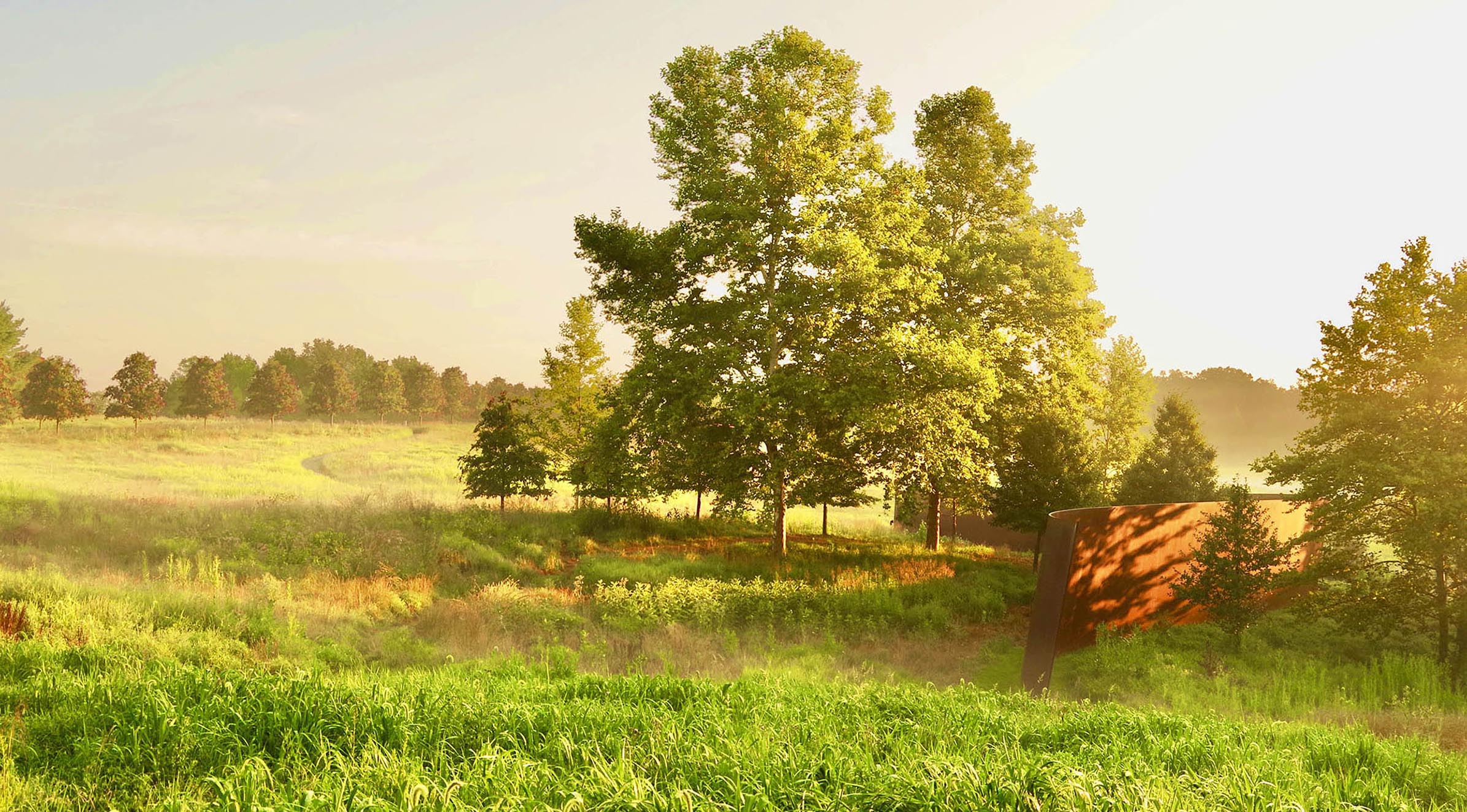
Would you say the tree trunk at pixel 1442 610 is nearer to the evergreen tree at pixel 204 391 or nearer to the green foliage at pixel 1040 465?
the green foliage at pixel 1040 465

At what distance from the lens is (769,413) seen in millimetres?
19484

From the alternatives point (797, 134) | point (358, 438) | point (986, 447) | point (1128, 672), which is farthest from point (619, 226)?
point (358, 438)

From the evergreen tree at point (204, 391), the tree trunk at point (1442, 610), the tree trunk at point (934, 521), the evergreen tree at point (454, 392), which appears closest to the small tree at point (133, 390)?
the evergreen tree at point (204, 391)

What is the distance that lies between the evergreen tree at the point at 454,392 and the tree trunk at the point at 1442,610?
317ft

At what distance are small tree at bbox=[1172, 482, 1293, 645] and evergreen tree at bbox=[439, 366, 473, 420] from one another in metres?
93.5

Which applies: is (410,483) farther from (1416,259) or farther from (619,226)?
(1416,259)

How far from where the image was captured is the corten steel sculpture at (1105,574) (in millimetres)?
12930

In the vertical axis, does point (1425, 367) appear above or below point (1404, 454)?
above

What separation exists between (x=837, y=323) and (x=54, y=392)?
61607mm

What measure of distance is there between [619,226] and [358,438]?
5492 cm

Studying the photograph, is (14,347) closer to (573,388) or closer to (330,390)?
(330,390)

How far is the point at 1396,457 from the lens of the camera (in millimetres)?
12430

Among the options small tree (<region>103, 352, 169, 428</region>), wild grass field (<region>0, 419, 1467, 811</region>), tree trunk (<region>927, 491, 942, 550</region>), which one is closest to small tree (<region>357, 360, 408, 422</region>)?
small tree (<region>103, 352, 169, 428</region>)

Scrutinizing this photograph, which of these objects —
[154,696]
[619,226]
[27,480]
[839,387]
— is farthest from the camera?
[27,480]
